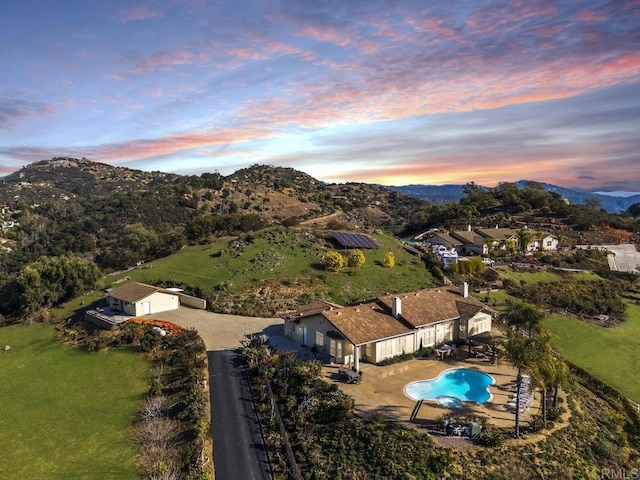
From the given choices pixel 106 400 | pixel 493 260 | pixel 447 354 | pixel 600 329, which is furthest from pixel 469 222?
pixel 106 400

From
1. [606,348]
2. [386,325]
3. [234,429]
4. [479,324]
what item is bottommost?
[606,348]

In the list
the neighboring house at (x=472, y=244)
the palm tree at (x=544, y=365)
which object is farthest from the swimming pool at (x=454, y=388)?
the neighboring house at (x=472, y=244)

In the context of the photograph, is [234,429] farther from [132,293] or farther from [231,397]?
[132,293]

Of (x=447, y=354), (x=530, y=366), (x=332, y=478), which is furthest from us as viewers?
(x=447, y=354)

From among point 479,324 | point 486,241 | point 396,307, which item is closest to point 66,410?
point 396,307

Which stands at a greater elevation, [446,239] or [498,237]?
[498,237]

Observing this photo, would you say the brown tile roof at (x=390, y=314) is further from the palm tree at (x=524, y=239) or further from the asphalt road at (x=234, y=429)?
the palm tree at (x=524, y=239)

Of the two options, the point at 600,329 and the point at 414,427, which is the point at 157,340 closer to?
the point at 414,427
